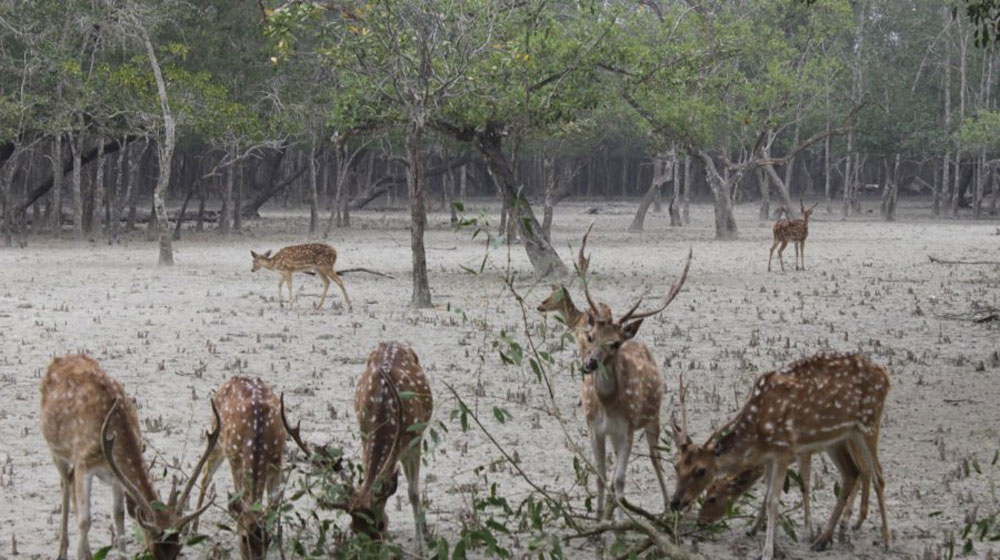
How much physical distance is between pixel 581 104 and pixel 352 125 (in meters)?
3.55

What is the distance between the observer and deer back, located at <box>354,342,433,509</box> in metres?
5.63

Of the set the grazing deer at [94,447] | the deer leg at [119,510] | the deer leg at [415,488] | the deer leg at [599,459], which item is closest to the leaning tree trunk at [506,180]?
the deer leg at [599,459]

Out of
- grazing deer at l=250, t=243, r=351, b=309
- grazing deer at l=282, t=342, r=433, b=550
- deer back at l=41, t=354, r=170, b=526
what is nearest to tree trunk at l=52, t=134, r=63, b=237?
grazing deer at l=250, t=243, r=351, b=309

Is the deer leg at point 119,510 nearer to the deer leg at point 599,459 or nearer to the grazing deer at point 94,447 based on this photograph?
the grazing deer at point 94,447

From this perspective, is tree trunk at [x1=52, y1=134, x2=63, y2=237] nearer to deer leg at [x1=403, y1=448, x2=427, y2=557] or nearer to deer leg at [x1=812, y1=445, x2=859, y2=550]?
deer leg at [x1=403, y1=448, x2=427, y2=557]

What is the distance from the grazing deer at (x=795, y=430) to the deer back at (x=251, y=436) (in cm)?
194

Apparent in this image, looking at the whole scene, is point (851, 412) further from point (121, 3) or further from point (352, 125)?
point (121, 3)

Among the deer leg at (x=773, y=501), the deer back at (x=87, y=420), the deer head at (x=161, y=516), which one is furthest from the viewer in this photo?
the deer leg at (x=773, y=501)

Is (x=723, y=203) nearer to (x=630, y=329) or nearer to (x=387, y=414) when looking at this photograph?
(x=630, y=329)

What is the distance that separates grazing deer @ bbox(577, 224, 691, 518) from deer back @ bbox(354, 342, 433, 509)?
902 millimetres

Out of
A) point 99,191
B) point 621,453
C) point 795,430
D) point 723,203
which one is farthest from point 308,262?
point 723,203

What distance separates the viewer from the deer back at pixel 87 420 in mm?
5781

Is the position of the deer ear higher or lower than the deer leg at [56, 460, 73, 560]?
higher

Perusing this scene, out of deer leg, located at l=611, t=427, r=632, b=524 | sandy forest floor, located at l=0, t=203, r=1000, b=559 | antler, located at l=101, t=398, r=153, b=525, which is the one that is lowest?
sandy forest floor, located at l=0, t=203, r=1000, b=559
